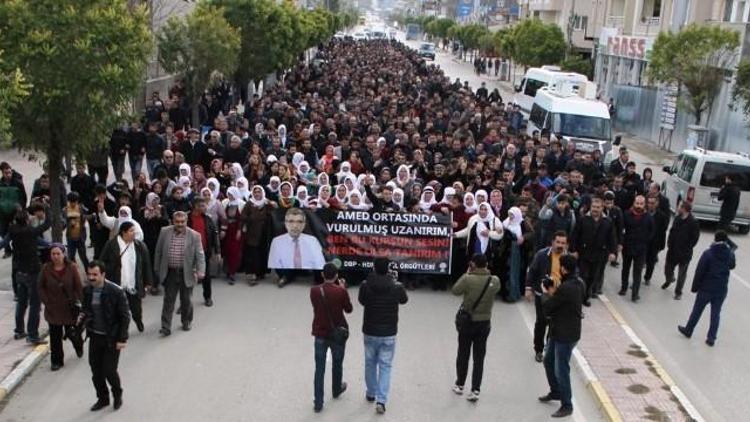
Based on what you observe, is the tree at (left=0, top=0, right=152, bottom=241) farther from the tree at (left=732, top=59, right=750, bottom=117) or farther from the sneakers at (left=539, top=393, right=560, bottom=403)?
the tree at (left=732, top=59, right=750, bottom=117)

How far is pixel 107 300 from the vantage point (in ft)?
26.5

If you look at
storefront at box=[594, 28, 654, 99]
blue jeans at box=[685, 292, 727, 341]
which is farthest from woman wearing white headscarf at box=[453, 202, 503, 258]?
storefront at box=[594, 28, 654, 99]

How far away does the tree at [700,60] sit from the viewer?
30297mm

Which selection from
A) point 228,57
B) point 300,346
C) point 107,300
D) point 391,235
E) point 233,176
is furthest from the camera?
point 228,57

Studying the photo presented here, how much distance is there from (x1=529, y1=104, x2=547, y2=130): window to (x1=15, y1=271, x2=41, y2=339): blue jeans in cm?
1846

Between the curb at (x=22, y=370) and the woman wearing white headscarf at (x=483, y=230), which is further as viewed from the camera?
the woman wearing white headscarf at (x=483, y=230)

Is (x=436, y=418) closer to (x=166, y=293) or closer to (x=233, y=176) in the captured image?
(x=166, y=293)

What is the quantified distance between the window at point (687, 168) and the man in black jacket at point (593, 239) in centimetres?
745

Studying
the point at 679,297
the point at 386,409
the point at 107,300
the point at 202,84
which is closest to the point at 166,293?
the point at 107,300

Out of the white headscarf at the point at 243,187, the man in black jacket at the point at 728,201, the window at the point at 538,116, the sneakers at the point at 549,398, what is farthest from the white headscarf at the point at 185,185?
the window at the point at 538,116

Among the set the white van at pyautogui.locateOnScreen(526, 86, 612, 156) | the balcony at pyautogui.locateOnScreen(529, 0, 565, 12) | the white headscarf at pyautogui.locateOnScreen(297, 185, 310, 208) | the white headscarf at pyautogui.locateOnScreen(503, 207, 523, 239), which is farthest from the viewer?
the balcony at pyautogui.locateOnScreen(529, 0, 565, 12)

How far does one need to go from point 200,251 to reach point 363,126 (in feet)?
39.2

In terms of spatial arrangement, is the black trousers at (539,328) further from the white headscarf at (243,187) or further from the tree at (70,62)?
the tree at (70,62)

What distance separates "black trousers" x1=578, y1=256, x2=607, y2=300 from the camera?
12.6 metres
